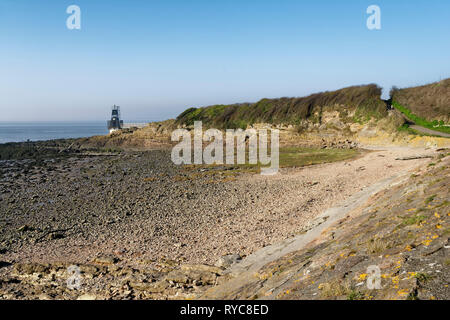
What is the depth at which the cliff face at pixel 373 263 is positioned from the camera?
5.53 meters

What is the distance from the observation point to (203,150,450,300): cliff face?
553 centimetres

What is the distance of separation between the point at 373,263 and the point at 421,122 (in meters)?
37.9

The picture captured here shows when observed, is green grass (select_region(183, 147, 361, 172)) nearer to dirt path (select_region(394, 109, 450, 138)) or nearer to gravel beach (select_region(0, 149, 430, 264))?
gravel beach (select_region(0, 149, 430, 264))

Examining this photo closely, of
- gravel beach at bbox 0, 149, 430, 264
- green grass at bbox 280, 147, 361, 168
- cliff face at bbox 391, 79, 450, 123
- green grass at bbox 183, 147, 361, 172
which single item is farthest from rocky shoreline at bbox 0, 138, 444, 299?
cliff face at bbox 391, 79, 450, 123

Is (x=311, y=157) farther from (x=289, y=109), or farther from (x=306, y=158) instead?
(x=289, y=109)

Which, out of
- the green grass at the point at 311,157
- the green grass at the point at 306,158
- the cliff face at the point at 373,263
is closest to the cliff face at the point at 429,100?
the green grass at the point at 306,158

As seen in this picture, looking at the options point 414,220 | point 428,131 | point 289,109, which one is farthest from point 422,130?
Result: point 414,220

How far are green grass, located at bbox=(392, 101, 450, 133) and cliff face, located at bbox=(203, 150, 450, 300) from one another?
92.0 ft

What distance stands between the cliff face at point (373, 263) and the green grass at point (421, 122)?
2805 cm

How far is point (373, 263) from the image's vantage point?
21.9 feet
